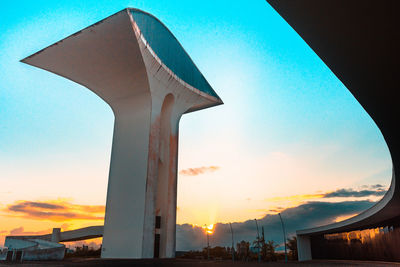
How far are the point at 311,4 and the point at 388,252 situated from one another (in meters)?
22.7

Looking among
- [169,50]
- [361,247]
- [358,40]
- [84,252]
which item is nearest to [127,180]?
[169,50]

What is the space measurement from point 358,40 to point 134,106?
65.0ft

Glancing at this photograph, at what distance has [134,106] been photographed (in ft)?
75.9

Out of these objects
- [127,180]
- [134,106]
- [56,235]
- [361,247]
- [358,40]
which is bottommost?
[361,247]

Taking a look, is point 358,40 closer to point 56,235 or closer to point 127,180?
point 127,180

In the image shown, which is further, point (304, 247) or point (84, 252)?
point (84, 252)

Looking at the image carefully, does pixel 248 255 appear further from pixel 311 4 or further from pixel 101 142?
pixel 311 4

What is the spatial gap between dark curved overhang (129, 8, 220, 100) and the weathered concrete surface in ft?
0.32

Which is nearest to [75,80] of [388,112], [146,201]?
[146,201]

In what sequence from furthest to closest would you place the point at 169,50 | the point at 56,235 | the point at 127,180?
1. the point at 56,235
2. the point at 169,50
3. the point at 127,180

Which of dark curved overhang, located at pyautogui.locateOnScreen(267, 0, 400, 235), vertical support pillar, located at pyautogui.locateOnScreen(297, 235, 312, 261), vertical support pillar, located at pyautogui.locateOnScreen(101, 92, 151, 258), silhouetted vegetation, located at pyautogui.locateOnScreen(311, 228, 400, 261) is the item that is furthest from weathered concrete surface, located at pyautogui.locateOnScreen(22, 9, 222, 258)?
dark curved overhang, located at pyautogui.locateOnScreen(267, 0, 400, 235)

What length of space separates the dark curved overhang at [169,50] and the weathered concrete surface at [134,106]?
0.10 metres

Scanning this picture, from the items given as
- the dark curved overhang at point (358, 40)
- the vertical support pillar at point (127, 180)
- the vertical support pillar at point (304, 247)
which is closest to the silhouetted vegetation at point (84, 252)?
the vertical support pillar at point (127, 180)

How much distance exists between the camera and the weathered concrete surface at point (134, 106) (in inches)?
768
